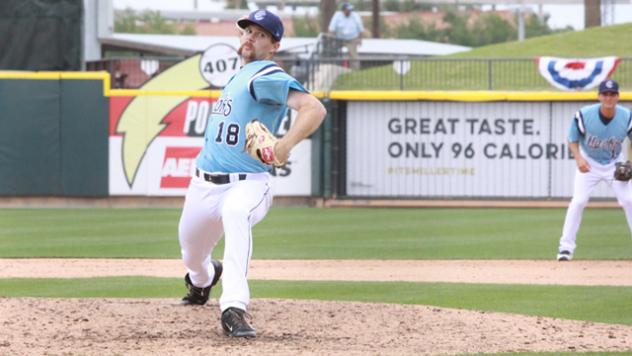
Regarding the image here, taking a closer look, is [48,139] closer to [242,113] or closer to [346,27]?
[346,27]

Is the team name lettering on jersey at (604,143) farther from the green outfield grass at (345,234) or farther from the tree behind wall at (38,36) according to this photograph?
the tree behind wall at (38,36)

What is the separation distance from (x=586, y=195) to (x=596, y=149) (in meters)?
0.49

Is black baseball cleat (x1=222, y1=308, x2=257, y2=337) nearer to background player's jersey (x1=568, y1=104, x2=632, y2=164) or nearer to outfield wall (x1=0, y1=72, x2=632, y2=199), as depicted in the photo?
background player's jersey (x1=568, y1=104, x2=632, y2=164)

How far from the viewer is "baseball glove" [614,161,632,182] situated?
1298cm

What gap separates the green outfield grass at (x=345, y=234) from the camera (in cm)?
1403

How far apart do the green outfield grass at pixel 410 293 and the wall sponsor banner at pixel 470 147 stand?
11.6 metres

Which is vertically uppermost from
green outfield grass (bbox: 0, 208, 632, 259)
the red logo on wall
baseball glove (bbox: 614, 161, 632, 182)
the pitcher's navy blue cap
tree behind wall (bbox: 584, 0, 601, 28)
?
tree behind wall (bbox: 584, 0, 601, 28)

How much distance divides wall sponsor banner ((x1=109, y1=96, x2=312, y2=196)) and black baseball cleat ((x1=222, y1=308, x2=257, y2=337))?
14.8m

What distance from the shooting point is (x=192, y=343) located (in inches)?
288

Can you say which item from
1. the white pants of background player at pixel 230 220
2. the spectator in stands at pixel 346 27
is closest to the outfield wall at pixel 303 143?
the spectator in stands at pixel 346 27

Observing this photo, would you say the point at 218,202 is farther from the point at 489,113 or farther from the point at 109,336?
the point at 489,113

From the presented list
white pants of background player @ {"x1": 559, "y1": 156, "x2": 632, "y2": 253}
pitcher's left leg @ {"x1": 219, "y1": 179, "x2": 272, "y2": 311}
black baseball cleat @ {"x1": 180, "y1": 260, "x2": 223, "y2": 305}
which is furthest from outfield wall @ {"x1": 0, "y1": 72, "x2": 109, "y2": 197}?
pitcher's left leg @ {"x1": 219, "y1": 179, "x2": 272, "y2": 311}

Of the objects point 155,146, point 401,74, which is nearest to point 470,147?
point 401,74

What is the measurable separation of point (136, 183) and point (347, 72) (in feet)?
18.9
